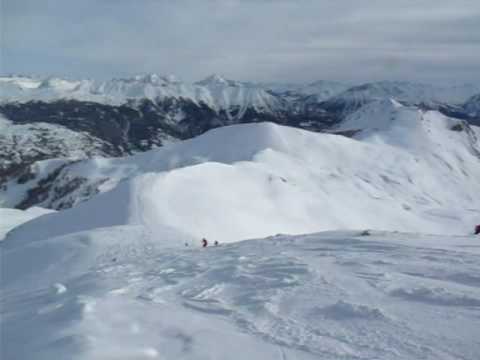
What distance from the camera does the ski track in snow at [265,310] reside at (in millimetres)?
5953

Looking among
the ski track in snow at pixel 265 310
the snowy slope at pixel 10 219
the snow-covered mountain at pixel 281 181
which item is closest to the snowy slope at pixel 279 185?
the snow-covered mountain at pixel 281 181

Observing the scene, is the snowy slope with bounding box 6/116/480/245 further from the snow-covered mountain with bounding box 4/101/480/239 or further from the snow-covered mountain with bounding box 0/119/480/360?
the snow-covered mountain with bounding box 0/119/480/360

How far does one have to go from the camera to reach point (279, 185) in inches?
1898

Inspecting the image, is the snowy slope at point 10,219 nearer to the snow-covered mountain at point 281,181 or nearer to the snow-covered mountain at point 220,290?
the snow-covered mountain at point 220,290

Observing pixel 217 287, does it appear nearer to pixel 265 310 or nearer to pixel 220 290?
pixel 220 290

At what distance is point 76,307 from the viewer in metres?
7.09

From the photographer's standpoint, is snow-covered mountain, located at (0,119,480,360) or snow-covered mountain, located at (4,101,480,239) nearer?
snow-covered mountain, located at (0,119,480,360)

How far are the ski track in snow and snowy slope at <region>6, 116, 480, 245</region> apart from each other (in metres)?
10.1

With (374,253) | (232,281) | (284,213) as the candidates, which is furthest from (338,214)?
(232,281)

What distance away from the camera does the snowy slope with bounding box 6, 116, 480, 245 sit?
30.2 m

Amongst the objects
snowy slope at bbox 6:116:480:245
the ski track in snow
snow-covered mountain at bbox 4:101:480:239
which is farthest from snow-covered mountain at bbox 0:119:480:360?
snow-covered mountain at bbox 4:101:480:239

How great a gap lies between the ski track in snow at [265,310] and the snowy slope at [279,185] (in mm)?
10091

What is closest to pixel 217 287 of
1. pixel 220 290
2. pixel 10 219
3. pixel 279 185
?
pixel 220 290

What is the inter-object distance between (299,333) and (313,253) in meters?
5.88
